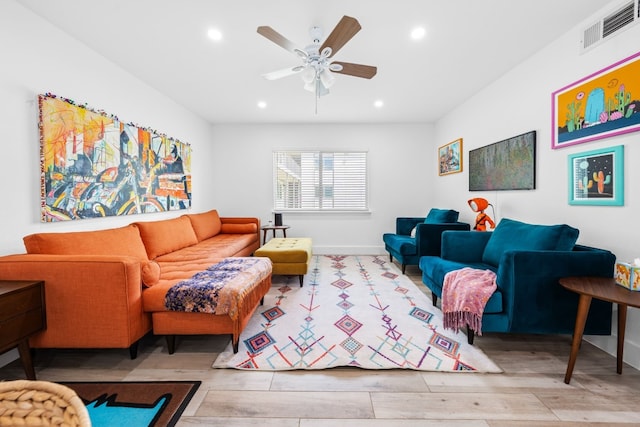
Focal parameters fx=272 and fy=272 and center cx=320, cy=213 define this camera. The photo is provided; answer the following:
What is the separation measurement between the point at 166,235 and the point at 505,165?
161 inches

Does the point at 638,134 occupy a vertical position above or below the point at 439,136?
below

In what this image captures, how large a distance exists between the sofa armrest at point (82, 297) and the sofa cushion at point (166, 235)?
1203mm

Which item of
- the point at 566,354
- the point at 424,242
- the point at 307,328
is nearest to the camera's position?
the point at 566,354

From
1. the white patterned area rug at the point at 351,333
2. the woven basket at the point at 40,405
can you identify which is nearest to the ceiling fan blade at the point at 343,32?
the woven basket at the point at 40,405

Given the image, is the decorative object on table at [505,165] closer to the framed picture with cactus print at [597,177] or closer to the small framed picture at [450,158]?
the small framed picture at [450,158]

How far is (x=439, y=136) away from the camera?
5.02 meters

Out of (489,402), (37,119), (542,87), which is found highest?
(542,87)

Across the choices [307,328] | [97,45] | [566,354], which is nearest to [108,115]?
→ [97,45]

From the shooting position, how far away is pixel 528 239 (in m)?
2.27

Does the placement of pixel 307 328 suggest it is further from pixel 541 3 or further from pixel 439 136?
pixel 439 136

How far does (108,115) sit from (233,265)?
2027mm

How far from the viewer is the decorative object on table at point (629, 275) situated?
1.57 meters

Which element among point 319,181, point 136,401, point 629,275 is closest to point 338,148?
point 319,181

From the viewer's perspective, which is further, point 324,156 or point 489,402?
point 324,156
